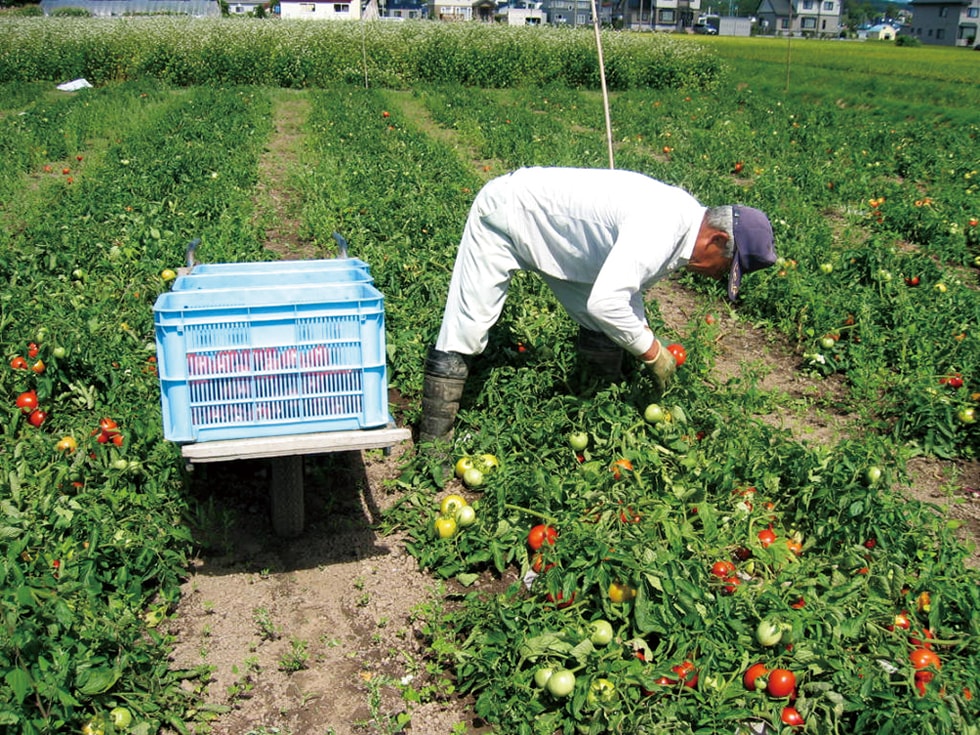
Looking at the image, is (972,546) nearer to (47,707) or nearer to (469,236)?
(469,236)

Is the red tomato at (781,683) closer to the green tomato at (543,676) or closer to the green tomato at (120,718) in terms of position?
the green tomato at (543,676)

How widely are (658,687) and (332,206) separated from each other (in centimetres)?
622

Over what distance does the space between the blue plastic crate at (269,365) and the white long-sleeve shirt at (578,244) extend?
3.06ft

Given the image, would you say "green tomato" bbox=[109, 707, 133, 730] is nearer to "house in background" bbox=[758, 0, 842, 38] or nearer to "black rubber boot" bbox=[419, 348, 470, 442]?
"black rubber boot" bbox=[419, 348, 470, 442]

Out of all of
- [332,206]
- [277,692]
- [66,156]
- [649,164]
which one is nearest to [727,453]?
[277,692]

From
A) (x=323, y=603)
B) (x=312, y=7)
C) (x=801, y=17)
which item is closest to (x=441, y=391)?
(x=323, y=603)

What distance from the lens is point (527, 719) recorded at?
2891 mm

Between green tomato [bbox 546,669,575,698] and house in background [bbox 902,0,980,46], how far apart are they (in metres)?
79.2

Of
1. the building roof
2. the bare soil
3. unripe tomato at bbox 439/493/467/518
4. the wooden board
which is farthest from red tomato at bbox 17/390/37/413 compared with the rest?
the building roof

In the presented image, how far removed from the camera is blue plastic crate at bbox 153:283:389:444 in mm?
3096

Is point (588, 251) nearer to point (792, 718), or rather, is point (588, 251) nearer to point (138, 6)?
point (792, 718)

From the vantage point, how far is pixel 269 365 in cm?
318

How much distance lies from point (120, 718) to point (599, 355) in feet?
9.13

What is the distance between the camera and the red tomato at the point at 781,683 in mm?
2818
